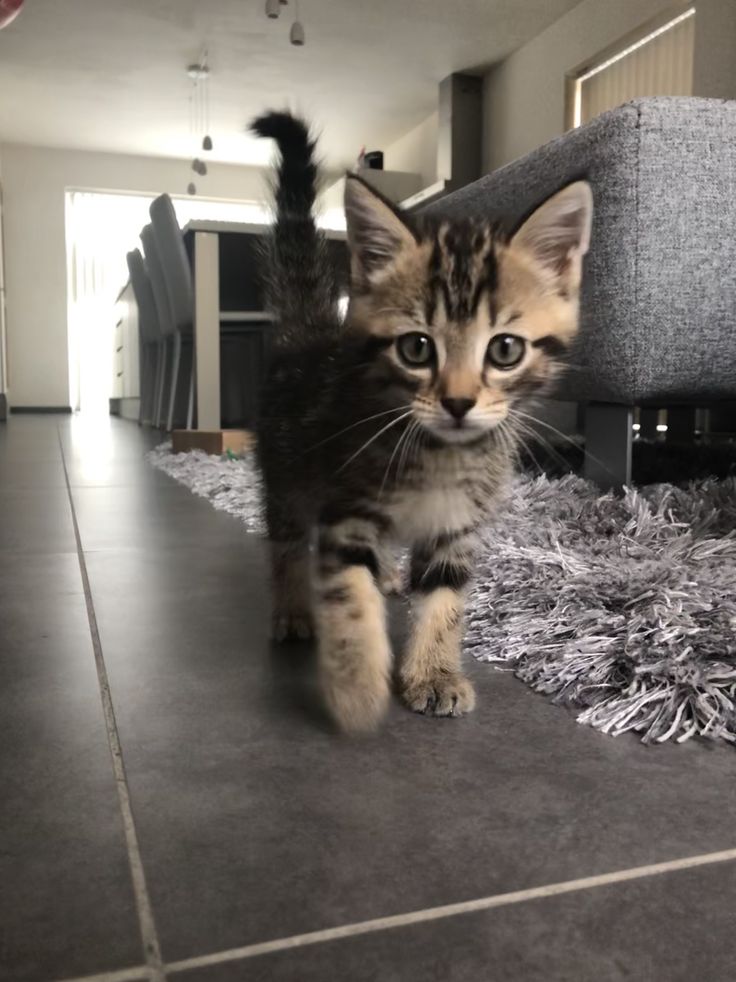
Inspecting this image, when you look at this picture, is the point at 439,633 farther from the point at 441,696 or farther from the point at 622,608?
the point at 622,608

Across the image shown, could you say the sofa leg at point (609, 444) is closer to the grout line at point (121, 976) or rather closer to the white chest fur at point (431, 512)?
the white chest fur at point (431, 512)

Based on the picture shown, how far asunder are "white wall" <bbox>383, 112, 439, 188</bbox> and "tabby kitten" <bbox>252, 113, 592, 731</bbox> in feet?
21.5

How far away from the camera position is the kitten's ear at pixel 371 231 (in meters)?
0.82

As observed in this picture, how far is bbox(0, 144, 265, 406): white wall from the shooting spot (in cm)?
826

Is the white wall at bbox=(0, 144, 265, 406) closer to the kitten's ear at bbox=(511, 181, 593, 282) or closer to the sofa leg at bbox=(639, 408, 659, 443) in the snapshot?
the sofa leg at bbox=(639, 408, 659, 443)

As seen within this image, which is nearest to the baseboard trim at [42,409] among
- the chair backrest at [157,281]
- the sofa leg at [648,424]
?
the chair backrest at [157,281]

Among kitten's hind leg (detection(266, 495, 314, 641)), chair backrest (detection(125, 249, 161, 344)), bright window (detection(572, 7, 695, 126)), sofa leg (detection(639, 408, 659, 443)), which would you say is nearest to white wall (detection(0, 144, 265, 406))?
chair backrest (detection(125, 249, 161, 344))

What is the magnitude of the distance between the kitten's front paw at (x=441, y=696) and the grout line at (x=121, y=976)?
0.41 meters

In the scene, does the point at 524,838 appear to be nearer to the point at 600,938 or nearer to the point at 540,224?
the point at 600,938

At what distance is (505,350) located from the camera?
0.79 metres

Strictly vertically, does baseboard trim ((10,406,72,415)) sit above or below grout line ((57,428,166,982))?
above

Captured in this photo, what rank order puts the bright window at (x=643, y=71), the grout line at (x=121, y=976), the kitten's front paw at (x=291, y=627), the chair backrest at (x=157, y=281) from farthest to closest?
1. the chair backrest at (x=157, y=281)
2. the bright window at (x=643, y=71)
3. the kitten's front paw at (x=291, y=627)
4. the grout line at (x=121, y=976)

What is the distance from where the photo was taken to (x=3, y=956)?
1.51 feet

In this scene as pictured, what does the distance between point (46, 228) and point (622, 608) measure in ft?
28.3
